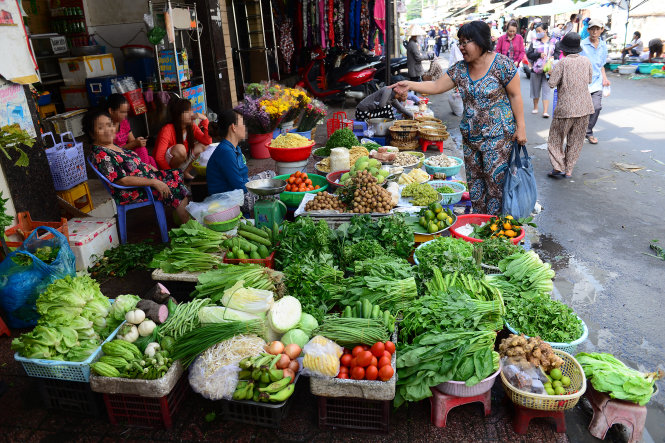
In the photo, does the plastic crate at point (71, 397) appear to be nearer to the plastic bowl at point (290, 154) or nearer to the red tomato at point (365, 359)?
the red tomato at point (365, 359)

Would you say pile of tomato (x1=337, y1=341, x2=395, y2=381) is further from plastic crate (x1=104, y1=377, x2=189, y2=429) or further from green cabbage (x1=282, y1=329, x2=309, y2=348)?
plastic crate (x1=104, y1=377, x2=189, y2=429)

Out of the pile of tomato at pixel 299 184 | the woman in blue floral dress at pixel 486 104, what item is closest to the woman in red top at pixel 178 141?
the pile of tomato at pixel 299 184

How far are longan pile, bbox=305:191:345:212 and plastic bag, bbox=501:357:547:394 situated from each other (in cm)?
222

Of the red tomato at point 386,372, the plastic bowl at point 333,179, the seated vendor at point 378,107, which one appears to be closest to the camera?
the red tomato at point 386,372

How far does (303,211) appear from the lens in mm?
4508

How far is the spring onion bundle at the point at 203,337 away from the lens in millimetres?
2732

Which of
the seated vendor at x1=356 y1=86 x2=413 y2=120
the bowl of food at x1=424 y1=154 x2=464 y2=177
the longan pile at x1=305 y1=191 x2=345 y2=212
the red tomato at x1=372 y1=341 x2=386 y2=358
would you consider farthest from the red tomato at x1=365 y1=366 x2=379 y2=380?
the seated vendor at x1=356 y1=86 x2=413 y2=120

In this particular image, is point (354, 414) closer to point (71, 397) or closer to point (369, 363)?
point (369, 363)

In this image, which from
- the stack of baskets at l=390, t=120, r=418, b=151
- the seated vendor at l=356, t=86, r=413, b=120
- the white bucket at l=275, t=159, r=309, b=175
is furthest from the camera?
the seated vendor at l=356, t=86, r=413, b=120

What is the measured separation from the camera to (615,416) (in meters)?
2.63

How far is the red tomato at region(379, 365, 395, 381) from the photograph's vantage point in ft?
8.29

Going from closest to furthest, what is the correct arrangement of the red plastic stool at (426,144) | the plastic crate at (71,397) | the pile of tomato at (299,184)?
the plastic crate at (71,397)
the pile of tomato at (299,184)
the red plastic stool at (426,144)

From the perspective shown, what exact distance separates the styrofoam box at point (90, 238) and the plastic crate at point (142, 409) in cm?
202

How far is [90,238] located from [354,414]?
320 cm
